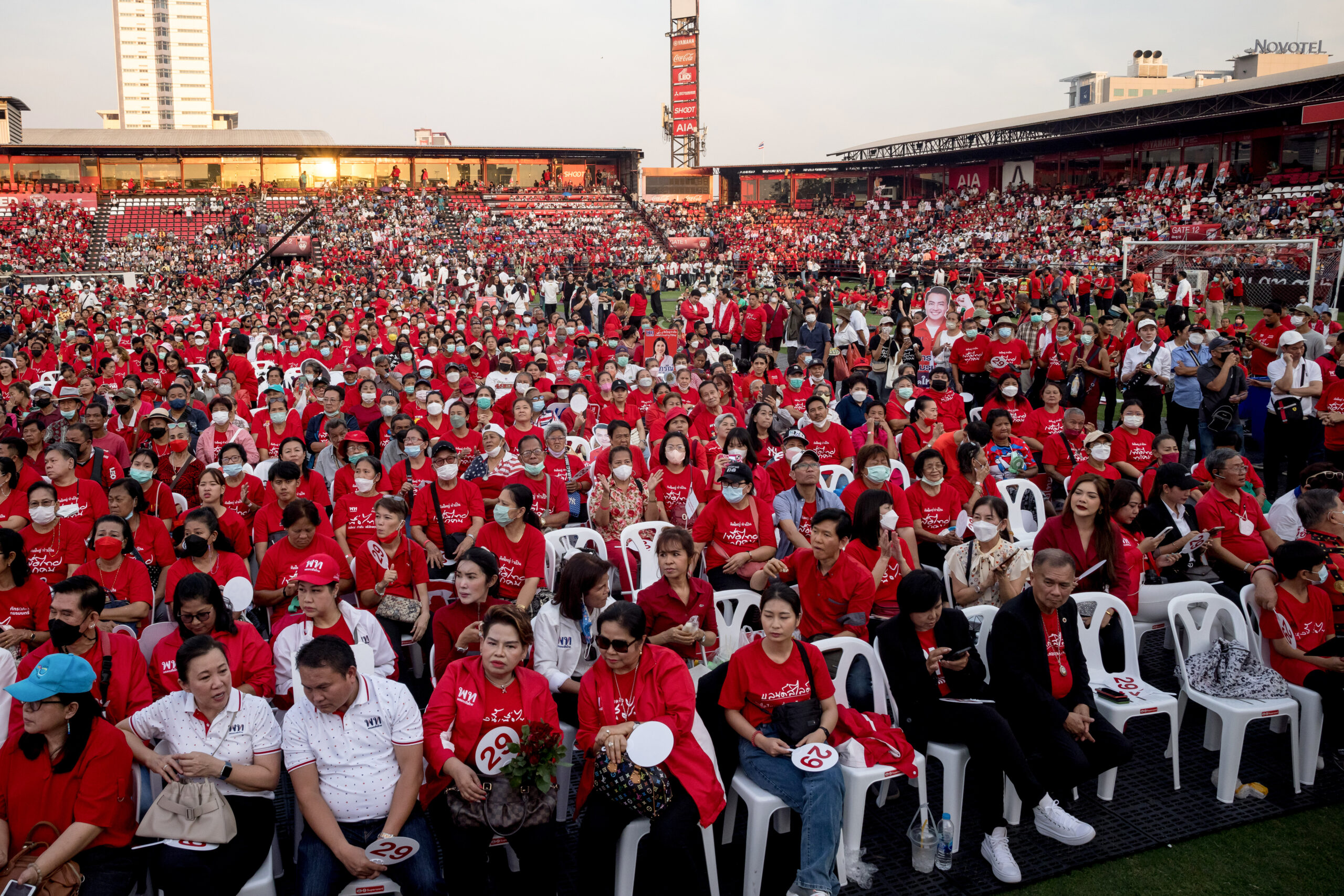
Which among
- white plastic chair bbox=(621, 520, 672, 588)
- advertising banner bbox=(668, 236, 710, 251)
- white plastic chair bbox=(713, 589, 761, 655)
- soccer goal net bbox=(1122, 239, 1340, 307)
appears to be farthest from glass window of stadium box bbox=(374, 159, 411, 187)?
white plastic chair bbox=(713, 589, 761, 655)

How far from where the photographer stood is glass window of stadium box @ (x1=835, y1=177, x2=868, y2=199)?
169 ft

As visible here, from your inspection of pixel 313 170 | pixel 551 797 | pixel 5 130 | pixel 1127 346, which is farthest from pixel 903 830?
pixel 5 130

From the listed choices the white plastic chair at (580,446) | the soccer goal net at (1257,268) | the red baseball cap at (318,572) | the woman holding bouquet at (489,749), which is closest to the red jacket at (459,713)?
the woman holding bouquet at (489,749)

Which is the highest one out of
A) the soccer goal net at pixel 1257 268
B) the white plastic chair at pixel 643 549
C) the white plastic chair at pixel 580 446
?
the soccer goal net at pixel 1257 268

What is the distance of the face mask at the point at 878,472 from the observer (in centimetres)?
Answer: 594

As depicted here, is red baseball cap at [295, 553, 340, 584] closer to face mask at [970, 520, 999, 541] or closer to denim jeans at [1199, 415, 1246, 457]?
face mask at [970, 520, 999, 541]

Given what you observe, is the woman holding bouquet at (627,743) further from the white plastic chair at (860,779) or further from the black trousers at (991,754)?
the black trousers at (991,754)

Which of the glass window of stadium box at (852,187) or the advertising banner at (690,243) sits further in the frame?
the glass window of stadium box at (852,187)

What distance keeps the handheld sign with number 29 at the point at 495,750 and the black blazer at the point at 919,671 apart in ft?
5.89

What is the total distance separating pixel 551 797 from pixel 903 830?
1733 mm

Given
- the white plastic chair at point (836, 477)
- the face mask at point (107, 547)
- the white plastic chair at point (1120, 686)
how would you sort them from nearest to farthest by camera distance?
the white plastic chair at point (1120, 686) → the face mask at point (107, 547) → the white plastic chair at point (836, 477)

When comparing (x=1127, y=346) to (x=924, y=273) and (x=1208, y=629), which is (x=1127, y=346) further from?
(x=924, y=273)

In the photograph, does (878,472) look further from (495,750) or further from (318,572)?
(318,572)

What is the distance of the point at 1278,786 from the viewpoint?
14.6 ft
